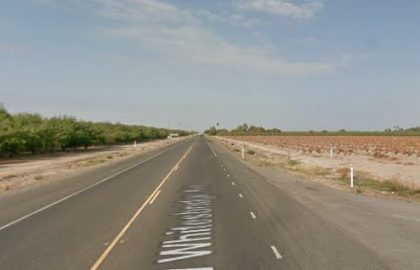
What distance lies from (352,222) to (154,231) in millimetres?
5714

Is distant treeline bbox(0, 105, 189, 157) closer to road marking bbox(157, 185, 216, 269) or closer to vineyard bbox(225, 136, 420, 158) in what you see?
vineyard bbox(225, 136, 420, 158)

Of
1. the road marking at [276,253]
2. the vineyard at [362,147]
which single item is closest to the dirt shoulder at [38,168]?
the road marking at [276,253]

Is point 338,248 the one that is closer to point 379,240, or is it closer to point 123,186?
point 379,240

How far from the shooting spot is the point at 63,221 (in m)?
14.9

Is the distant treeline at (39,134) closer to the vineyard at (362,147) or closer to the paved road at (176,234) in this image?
the vineyard at (362,147)

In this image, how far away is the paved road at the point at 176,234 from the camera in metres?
9.66

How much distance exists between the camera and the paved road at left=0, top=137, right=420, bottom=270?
9664mm

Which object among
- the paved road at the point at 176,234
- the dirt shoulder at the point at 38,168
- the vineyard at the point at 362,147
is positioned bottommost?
the dirt shoulder at the point at 38,168

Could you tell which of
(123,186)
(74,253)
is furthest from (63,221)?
→ (123,186)

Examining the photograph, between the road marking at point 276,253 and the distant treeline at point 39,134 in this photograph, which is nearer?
the road marking at point 276,253

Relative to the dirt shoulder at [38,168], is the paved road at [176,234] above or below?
above

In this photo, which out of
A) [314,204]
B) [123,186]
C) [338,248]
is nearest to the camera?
[338,248]

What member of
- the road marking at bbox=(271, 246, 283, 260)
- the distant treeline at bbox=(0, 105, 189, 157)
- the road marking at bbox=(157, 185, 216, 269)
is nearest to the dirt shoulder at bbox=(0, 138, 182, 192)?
the distant treeline at bbox=(0, 105, 189, 157)

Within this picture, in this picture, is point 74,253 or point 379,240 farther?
point 379,240
